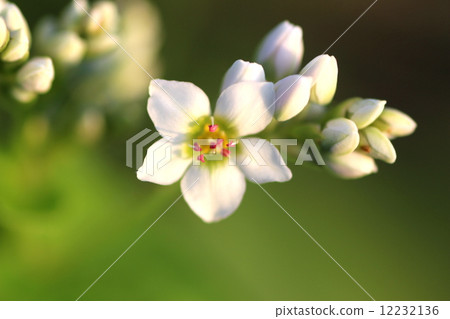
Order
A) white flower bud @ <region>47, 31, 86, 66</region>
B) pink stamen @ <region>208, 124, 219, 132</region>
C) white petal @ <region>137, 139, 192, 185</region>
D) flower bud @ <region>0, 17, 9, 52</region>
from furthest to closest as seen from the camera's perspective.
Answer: white flower bud @ <region>47, 31, 86, 66</region>, pink stamen @ <region>208, 124, 219, 132</region>, flower bud @ <region>0, 17, 9, 52</region>, white petal @ <region>137, 139, 192, 185</region>

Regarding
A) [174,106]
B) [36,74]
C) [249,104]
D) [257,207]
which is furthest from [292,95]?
[257,207]

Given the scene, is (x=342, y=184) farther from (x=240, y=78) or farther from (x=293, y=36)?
(x=240, y=78)

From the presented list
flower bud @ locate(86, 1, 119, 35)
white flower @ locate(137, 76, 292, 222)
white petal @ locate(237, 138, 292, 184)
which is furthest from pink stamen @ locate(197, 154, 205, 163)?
flower bud @ locate(86, 1, 119, 35)

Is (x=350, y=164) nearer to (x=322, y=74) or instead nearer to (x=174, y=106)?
(x=322, y=74)

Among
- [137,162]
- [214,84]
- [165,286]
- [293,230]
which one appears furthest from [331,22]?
[165,286]

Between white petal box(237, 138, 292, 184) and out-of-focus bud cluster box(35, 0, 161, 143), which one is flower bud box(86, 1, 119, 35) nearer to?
out-of-focus bud cluster box(35, 0, 161, 143)
